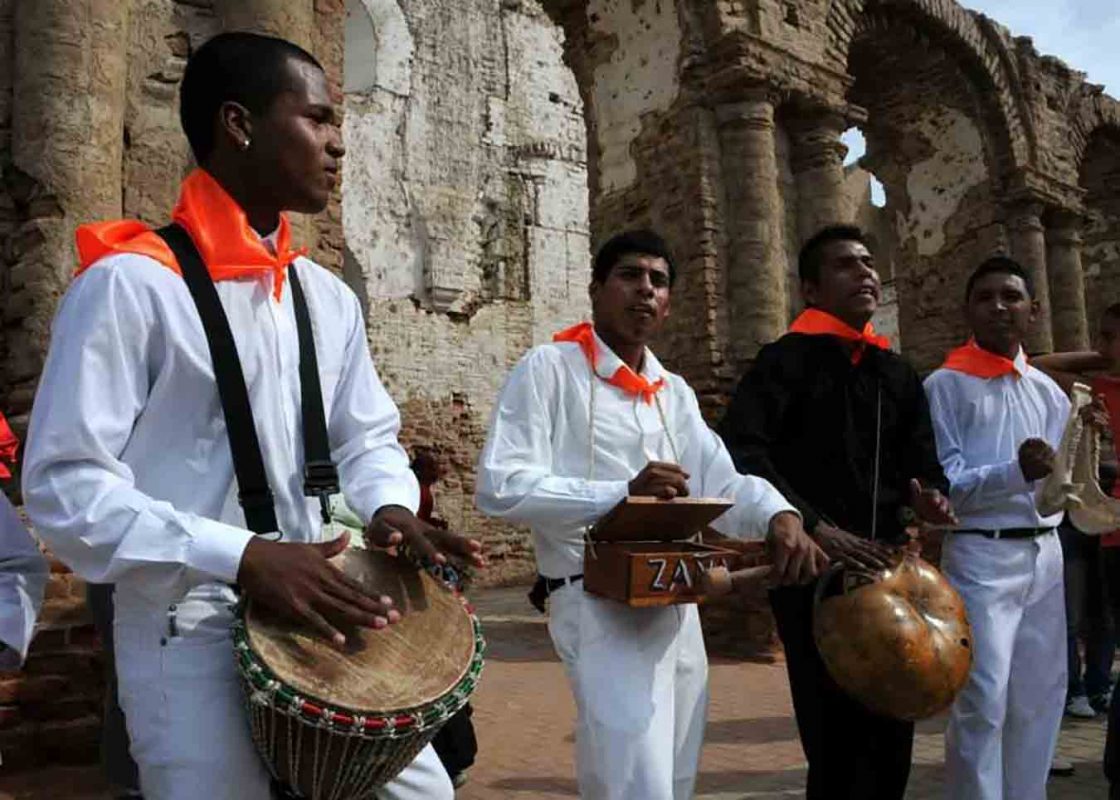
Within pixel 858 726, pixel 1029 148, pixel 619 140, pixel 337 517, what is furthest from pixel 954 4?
pixel 337 517

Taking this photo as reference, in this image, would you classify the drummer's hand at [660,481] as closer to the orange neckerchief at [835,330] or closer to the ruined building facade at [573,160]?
the orange neckerchief at [835,330]

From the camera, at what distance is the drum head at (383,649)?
5.18ft

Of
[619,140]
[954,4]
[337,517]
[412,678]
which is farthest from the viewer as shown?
[954,4]

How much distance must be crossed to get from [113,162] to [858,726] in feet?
12.4

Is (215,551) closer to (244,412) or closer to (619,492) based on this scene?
(244,412)

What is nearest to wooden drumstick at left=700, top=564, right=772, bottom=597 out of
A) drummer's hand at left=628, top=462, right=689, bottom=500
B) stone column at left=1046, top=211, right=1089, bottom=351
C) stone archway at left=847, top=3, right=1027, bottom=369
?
drummer's hand at left=628, top=462, right=689, bottom=500

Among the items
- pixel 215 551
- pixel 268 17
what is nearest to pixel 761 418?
pixel 215 551

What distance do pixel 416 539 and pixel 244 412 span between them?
0.36 metres

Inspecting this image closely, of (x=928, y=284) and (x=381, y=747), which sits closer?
(x=381, y=747)

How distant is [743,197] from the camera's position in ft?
28.2

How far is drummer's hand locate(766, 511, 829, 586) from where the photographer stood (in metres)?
2.76

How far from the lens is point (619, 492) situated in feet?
8.89

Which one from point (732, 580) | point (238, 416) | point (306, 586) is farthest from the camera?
point (732, 580)

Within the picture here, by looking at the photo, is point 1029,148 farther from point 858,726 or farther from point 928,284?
point 858,726
